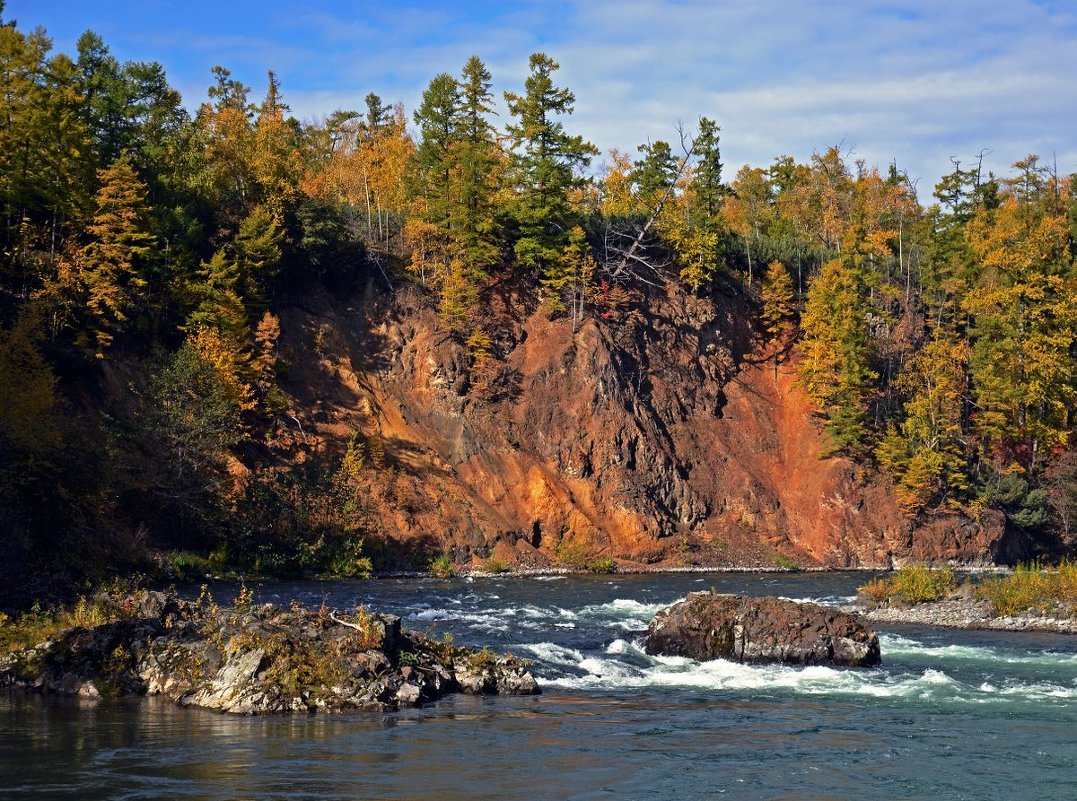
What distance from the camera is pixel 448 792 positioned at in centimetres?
1512

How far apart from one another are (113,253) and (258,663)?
36.9 metres

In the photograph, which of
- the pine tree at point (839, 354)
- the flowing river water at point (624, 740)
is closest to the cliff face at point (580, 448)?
the pine tree at point (839, 354)

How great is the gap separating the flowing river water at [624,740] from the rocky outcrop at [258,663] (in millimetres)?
649

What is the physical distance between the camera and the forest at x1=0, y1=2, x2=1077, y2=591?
148 ft

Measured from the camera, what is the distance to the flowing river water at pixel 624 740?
15625 mm

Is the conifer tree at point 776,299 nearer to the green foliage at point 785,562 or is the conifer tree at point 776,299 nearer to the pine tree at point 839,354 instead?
the pine tree at point 839,354

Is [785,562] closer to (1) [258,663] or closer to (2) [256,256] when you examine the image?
(2) [256,256]

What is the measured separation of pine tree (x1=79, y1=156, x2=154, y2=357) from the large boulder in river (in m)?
34.1

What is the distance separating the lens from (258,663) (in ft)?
68.5

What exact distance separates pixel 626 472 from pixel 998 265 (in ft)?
85.3

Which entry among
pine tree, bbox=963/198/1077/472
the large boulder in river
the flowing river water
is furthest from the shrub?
pine tree, bbox=963/198/1077/472

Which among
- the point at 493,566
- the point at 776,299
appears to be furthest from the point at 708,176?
the point at 493,566

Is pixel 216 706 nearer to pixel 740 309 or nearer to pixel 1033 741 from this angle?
pixel 1033 741

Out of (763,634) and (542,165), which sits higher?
(542,165)
